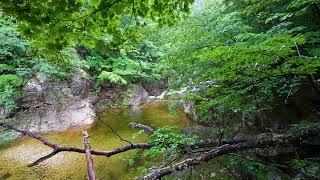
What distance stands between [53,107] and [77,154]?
4.89 meters

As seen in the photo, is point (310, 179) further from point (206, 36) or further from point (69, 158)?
point (69, 158)

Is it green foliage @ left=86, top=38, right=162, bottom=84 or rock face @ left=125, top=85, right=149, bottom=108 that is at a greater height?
green foliage @ left=86, top=38, right=162, bottom=84

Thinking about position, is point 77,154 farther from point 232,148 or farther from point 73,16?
point 73,16

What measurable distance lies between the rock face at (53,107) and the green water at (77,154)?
81 centimetres

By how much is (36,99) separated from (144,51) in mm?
9282

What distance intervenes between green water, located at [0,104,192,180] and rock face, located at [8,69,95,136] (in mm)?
808

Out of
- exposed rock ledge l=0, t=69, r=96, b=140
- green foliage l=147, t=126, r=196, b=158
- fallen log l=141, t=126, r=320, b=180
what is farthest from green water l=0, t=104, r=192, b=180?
fallen log l=141, t=126, r=320, b=180

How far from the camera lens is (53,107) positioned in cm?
1321

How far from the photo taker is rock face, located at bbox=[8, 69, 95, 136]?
1220 cm

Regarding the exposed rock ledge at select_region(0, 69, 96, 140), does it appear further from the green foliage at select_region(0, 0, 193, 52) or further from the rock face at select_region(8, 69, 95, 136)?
the green foliage at select_region(0, 0, 193, 52)

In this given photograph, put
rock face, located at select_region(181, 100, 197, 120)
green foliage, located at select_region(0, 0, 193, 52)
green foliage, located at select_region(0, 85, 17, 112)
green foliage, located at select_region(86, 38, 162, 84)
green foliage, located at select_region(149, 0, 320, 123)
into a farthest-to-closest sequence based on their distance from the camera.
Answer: green foliage, located at select_region(86, 38, 162, 84) < rock face, located at select_region(181, 100, 197, 120) < green foliage, located at select_region(0, 85, 17, 112) < green foliage, located at select_region(149, 0, 320, 123) < green foliage, located at select_region(0, 0, 193, 52)

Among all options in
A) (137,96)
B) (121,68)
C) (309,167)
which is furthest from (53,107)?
(309,167)

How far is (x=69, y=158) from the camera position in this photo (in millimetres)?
8742

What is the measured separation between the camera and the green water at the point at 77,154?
24.7ft
